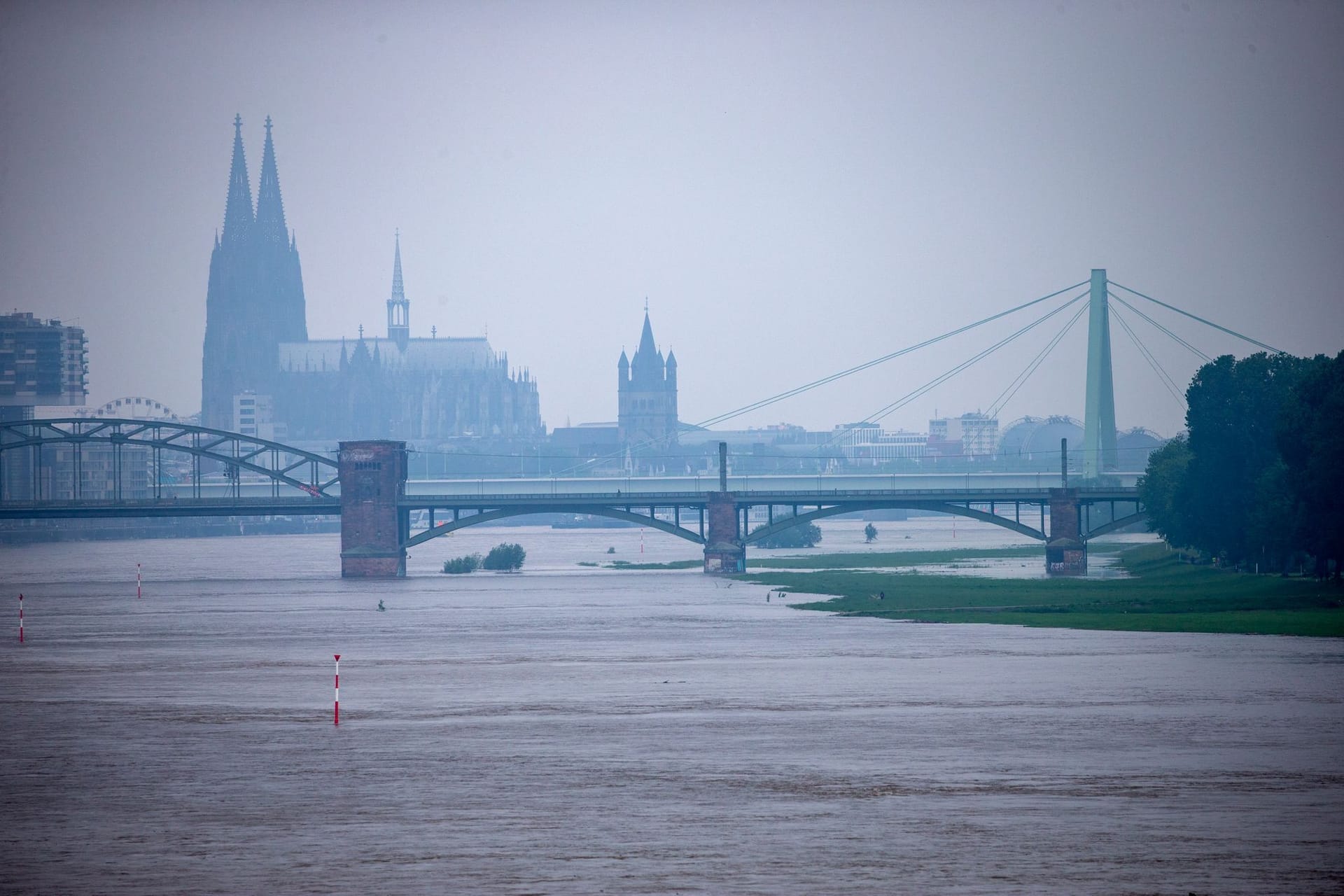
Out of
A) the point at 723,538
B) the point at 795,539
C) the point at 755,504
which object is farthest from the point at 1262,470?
the point at 795,539

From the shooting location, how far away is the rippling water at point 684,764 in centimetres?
2231

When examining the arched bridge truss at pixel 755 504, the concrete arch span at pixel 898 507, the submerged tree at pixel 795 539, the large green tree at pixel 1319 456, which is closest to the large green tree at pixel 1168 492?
the arched bridge truss at pixel 755 504

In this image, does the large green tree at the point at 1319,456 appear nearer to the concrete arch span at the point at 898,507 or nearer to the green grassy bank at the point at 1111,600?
the green grassy bank at the point at 1111,600

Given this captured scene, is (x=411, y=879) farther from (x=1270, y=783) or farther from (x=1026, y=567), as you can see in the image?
(x=1026, y=567)

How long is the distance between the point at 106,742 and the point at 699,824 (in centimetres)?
1494

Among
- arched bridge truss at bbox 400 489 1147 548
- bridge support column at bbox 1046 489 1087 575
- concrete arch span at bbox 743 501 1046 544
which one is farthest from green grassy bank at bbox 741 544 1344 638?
arched bridge truss at bbox 400 489 1147 548

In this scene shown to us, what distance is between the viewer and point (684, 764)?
30.8 meters

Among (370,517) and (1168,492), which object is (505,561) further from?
(1168,492)

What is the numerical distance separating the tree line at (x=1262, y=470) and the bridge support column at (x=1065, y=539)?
21.1ft

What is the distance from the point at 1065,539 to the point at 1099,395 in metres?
13.8

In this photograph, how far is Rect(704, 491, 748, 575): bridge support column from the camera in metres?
116

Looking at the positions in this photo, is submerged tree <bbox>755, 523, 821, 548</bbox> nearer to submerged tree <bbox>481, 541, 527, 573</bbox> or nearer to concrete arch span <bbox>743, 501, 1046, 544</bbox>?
submerged tree <bbox>481, 541, 527, 573</bbox>

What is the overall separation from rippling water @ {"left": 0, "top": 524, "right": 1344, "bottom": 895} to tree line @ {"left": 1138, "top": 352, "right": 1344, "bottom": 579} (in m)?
15.6

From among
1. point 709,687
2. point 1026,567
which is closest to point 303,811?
point 709,687
